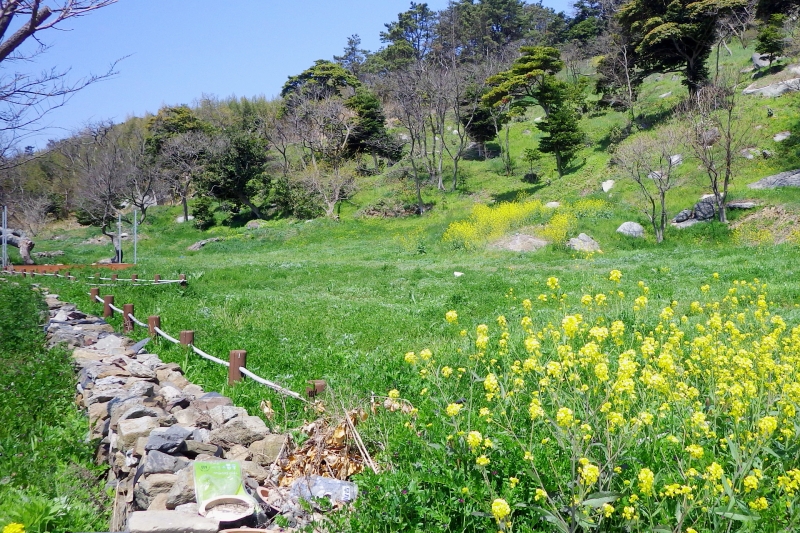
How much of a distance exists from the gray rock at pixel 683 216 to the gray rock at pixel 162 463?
69.3ft

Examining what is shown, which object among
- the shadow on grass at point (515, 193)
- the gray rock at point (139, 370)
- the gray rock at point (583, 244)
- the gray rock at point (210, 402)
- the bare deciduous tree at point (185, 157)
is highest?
the bare deciduous tree at point (185, 157)

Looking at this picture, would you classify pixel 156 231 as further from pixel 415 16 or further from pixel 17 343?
pixel 415 16

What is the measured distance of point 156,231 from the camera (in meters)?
37.0

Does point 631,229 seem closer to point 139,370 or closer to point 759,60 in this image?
point 139,370

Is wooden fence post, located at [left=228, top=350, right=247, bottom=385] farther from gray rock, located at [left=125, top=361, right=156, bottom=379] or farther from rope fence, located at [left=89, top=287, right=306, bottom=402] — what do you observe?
gray rock, located at [left=125, top=361, right=156, bottom=379]

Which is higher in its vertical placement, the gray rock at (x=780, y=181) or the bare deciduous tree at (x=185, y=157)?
the bare deciduous tree at (x=185, y=157)

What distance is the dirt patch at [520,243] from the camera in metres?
20.2

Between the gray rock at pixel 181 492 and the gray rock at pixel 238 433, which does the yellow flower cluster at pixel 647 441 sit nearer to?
the gray rock at pixel 238 433

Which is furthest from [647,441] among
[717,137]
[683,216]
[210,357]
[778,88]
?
[778,88]

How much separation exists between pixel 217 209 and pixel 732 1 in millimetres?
35176

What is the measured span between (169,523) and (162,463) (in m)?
0.71

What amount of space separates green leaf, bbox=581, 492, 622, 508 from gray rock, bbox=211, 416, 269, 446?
283cm

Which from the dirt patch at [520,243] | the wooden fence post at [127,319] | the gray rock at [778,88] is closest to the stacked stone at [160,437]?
the wooden fence post at [127,319]

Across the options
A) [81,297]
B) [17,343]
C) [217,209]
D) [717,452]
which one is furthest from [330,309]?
[217,209]
